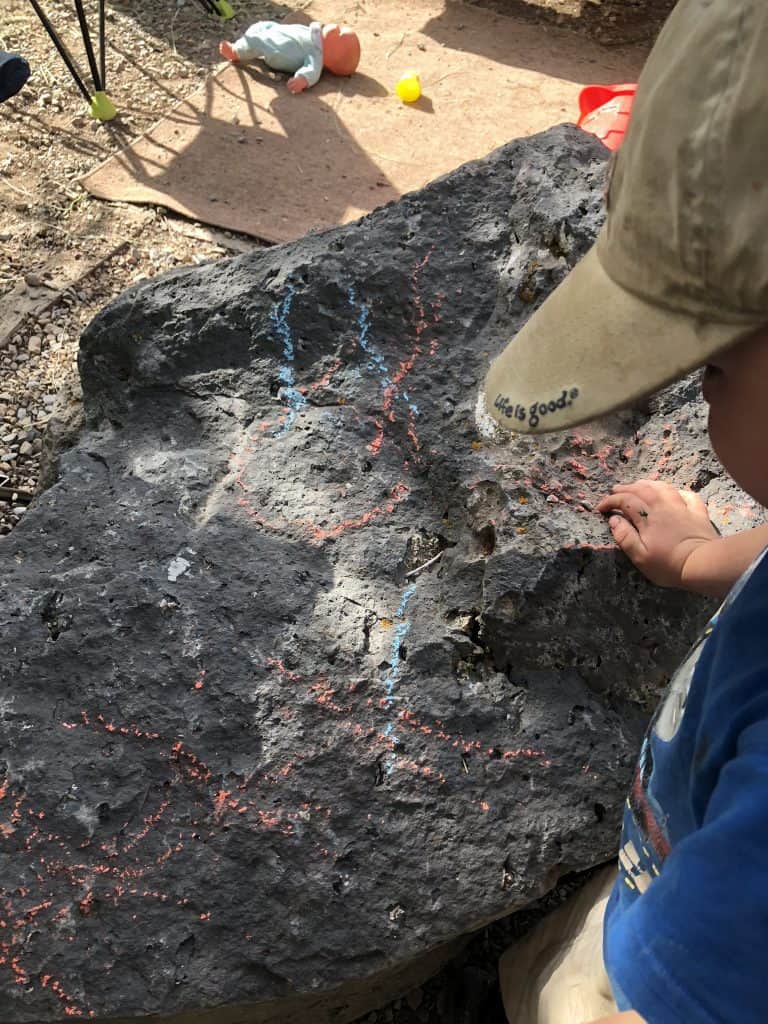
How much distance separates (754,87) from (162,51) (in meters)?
5.00

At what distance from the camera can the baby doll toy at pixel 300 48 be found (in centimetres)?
478

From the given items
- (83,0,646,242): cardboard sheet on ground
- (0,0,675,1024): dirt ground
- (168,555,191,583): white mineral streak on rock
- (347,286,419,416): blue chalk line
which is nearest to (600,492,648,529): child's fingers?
(347,286,419,416): blue chalk line

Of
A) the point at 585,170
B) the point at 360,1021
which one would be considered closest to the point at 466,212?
the point at 585,170

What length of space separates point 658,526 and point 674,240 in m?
0.90

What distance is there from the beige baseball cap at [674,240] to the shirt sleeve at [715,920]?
1.15 feet

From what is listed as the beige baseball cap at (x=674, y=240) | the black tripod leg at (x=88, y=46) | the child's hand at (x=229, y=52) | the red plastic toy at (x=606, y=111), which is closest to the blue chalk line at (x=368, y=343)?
the beige baseball cap at (x=674, y=240)

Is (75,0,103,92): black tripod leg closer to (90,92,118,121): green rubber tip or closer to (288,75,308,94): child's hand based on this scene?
(90,92,118,121): green rubber tip

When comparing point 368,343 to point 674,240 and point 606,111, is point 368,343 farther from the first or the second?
point 606,111

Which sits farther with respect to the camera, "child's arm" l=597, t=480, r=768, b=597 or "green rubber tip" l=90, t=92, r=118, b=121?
"green rubber tip" l=90, t=92, r=118, b=121

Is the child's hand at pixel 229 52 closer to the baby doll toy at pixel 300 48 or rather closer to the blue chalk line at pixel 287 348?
the baby doll toy at pixel 300 48

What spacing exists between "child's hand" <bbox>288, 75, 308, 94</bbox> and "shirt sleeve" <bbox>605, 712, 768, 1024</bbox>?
4.55 meters

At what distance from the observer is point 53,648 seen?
5.12ft

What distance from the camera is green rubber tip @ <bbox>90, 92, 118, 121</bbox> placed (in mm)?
4434

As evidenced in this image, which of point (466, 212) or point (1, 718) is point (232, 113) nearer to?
point (466, 212)
